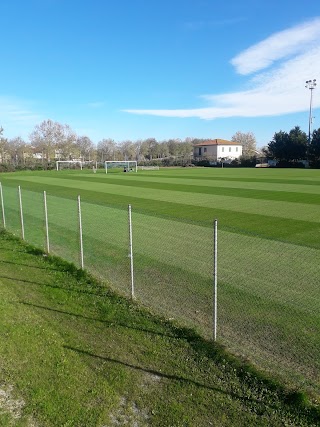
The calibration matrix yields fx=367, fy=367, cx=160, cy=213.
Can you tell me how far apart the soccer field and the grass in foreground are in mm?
534

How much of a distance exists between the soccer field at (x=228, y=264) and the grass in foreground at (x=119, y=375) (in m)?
0.53

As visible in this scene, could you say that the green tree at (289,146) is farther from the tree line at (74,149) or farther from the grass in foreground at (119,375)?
the grass in foreground at (119,375)

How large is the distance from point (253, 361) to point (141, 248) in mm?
6776

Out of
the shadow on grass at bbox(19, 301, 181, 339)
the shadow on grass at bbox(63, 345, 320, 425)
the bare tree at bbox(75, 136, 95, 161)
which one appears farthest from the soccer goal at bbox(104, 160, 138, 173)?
the shadow on grass at bbox(63, 345, 320, 425)

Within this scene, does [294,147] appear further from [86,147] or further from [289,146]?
[86,147]

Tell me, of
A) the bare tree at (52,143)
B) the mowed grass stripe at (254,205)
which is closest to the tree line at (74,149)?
the bare tree at (52,143)

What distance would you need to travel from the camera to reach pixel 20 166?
258 feet

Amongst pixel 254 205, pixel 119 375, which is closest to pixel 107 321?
pixel 119 375

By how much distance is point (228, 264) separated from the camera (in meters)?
9.83

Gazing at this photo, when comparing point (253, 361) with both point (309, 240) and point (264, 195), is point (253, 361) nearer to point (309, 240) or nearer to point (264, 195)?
point (309, 240)

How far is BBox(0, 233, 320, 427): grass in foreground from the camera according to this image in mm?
4020

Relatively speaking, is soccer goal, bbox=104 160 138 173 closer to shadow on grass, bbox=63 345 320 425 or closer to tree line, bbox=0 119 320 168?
tree line, bbox=0 119 320 168

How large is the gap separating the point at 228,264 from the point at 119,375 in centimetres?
563

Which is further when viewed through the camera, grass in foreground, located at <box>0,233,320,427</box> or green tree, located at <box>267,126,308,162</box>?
green tree, located at <box>267,126,308,162</box>
